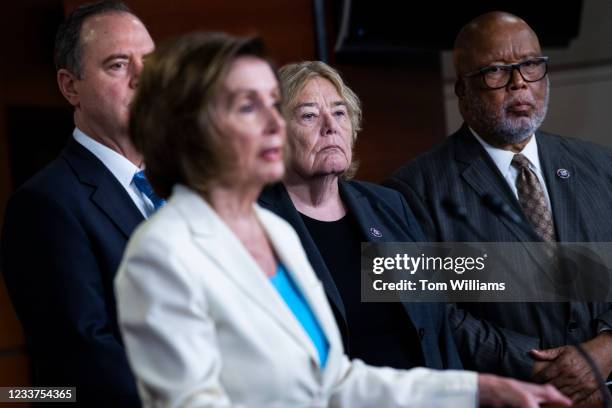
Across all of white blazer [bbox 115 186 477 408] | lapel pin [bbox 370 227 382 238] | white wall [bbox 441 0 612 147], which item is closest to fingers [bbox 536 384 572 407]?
white blazer [bbox 115 186 477 408]

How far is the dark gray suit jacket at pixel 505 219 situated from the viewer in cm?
266

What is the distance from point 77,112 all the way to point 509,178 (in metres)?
1.25

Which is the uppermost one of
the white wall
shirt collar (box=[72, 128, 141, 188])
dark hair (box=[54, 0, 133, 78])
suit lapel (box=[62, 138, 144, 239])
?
the white wall

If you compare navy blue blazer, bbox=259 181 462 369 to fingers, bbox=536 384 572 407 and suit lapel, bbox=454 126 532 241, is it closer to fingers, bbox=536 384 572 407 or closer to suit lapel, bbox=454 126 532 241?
suit lapel, bbox=454 126 532 241

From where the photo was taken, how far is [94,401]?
195 cm

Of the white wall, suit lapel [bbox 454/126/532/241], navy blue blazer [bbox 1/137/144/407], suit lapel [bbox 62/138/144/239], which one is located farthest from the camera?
the white wall

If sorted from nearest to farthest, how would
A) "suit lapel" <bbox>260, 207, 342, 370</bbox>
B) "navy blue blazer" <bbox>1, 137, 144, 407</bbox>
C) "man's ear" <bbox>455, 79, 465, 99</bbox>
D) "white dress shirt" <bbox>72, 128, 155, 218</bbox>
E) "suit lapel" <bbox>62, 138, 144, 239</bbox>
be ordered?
"suit lapel" <bbox>260, 207, 342, 370</bbox> < "navy blue blazer" <bbox>1, 137, 144, 407</bbox> < "suit lapel" <bbox>62, 138, 144, 239</bbox> < "white dress shirt" <bbox>72, 128, 155, 218</bbox> < "man's ear" <bbox>455, 79, 465, 99</bbox>

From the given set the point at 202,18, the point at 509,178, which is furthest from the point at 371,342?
the point at 202,18

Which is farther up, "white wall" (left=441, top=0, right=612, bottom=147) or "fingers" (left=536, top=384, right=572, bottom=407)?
"white wall" (left=441, top=0, right=612, bottom=147)

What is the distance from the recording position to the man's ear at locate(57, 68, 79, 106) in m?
2.38

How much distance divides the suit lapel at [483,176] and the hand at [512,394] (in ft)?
4.06

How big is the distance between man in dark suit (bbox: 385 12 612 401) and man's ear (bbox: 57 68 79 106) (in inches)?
39.2

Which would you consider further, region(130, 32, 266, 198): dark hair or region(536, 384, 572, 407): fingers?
region(536, 384, 572, 407): fingers

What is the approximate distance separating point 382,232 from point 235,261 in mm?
1259
